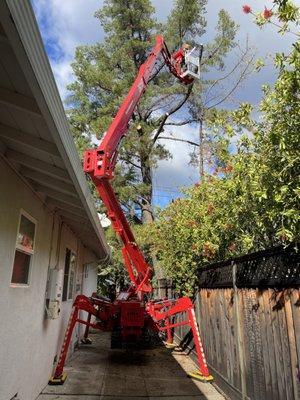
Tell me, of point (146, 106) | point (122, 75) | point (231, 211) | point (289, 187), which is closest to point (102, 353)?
point (231, 211)

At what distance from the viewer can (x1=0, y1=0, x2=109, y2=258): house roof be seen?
86.4 inches

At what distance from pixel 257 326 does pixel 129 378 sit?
3.92 m

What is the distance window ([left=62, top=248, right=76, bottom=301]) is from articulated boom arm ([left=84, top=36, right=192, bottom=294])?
4.62ft

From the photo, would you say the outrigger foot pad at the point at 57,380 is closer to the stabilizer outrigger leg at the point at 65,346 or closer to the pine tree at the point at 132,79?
Answer: the stabilizer outrigger leg at the point at 65,346

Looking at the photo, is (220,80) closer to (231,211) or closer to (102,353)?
(102,353)

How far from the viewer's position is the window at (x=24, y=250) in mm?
5066

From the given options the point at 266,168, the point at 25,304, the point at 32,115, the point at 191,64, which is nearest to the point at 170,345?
the point at 25,304

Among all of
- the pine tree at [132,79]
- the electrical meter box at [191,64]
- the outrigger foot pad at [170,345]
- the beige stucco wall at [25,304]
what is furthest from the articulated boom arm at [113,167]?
the pine tree at [132,79]

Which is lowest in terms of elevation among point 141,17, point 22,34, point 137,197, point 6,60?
point 22,34

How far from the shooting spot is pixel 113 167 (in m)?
7.85

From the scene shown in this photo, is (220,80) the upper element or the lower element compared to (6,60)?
upper

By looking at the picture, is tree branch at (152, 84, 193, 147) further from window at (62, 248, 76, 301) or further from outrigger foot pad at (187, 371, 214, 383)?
outrigger foot pad at (187, 371, 214, 383)

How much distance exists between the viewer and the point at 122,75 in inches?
873

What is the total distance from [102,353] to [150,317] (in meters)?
2.06
